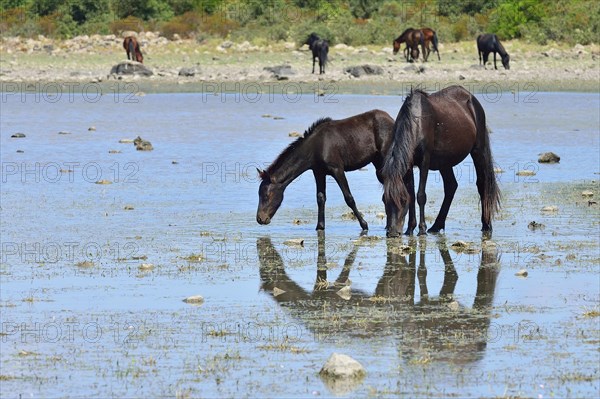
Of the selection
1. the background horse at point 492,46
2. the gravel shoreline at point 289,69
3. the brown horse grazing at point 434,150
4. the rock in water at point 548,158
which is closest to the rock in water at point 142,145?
the rock in water at point 548,158

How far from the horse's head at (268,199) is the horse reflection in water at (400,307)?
5.32ft

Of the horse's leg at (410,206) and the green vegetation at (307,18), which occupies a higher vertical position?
the horse's leg at (410,206)

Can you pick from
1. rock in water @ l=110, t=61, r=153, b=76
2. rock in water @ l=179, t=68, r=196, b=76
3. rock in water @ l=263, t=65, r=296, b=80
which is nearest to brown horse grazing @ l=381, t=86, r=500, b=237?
rock in water @ l=263, t=65, r=296, b=80

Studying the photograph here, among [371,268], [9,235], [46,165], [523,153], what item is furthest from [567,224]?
[46,165]

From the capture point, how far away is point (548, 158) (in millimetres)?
19219

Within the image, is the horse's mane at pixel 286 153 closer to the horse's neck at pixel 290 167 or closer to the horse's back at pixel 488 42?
the horse's neck at pixel 290 167

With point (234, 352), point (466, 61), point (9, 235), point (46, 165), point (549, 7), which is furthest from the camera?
point (549, 7)

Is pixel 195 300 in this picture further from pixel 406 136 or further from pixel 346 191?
pixel 346 191

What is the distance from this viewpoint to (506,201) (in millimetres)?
15328

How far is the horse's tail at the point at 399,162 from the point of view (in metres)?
12.3

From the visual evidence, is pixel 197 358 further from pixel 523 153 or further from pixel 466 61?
pixel 466 61

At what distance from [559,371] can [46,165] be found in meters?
13.5

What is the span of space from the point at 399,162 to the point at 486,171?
1.78 m

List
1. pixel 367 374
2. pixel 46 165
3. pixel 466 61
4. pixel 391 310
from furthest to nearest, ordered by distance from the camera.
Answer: pixel 466 61 → pixel 46 165 → pixel 391 310 → pixel 367 374
